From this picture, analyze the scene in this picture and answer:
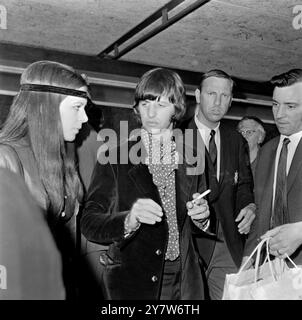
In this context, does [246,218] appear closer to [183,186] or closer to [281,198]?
[281,198]

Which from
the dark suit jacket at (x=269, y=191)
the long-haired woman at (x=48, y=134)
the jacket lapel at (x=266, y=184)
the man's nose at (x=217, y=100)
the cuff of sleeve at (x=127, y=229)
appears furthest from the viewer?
the man's nose at (x=217, y=100)

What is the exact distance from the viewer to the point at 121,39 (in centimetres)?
281

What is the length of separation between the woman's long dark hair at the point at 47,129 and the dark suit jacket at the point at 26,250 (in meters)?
0.64

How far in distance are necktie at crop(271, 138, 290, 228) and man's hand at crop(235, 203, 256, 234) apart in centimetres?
11

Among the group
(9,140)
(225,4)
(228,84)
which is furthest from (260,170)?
(9,140)

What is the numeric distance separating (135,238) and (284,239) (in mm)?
491

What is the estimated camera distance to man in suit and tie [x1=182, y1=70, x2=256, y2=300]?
1795 millimetres

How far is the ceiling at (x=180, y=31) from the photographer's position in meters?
2.34

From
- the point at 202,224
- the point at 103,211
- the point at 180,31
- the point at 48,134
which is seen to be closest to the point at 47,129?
the point at 48,134

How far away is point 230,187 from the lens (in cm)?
191

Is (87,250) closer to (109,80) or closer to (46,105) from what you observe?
(46,105)

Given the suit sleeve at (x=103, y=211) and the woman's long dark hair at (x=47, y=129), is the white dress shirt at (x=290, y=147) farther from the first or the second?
the woman's long dark hair at (x=47, y=129)

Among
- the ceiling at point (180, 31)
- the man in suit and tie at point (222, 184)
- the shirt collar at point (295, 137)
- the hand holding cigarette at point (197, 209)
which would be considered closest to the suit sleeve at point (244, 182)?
the man in suit and tie at point (222, 184)

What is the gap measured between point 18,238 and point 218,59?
108 inches
